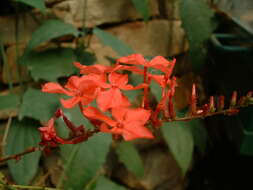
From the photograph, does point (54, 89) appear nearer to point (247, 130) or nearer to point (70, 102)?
point (70, 102)

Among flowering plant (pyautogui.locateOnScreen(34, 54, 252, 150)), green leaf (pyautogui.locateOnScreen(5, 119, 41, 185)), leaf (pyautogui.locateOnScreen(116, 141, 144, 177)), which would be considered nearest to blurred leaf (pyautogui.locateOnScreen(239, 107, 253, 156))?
leaf (pyautogui.locateOnScreen(116, 141, 144, 177))

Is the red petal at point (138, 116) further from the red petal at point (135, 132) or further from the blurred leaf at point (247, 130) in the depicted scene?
the blurred leaf at point (247, 130)

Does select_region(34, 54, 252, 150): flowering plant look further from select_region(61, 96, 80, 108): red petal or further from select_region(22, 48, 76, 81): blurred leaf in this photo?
select_region(22, 48, 76, 81): blurred leaf

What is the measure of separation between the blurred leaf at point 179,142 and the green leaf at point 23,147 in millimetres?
354

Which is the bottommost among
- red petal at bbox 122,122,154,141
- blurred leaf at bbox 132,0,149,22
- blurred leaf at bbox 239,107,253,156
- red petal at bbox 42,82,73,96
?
blurred leaf at bbox 239,107,253,156

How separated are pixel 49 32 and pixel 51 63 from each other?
90mm

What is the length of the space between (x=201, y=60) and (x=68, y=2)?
0.45 meters

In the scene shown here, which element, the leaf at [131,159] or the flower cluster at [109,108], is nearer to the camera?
the flower cluster at [109,108]

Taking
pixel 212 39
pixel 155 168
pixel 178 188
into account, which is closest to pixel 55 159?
pixel 155 168

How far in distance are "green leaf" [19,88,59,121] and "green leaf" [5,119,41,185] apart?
83 millimetres

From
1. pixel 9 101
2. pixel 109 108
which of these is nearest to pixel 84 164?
pixel 9 101

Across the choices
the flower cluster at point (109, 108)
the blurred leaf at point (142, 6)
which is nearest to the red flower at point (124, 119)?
the flower cluster at point (109, 108)

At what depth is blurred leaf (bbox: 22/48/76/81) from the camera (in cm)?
76

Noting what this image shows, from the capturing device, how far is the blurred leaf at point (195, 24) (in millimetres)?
910
